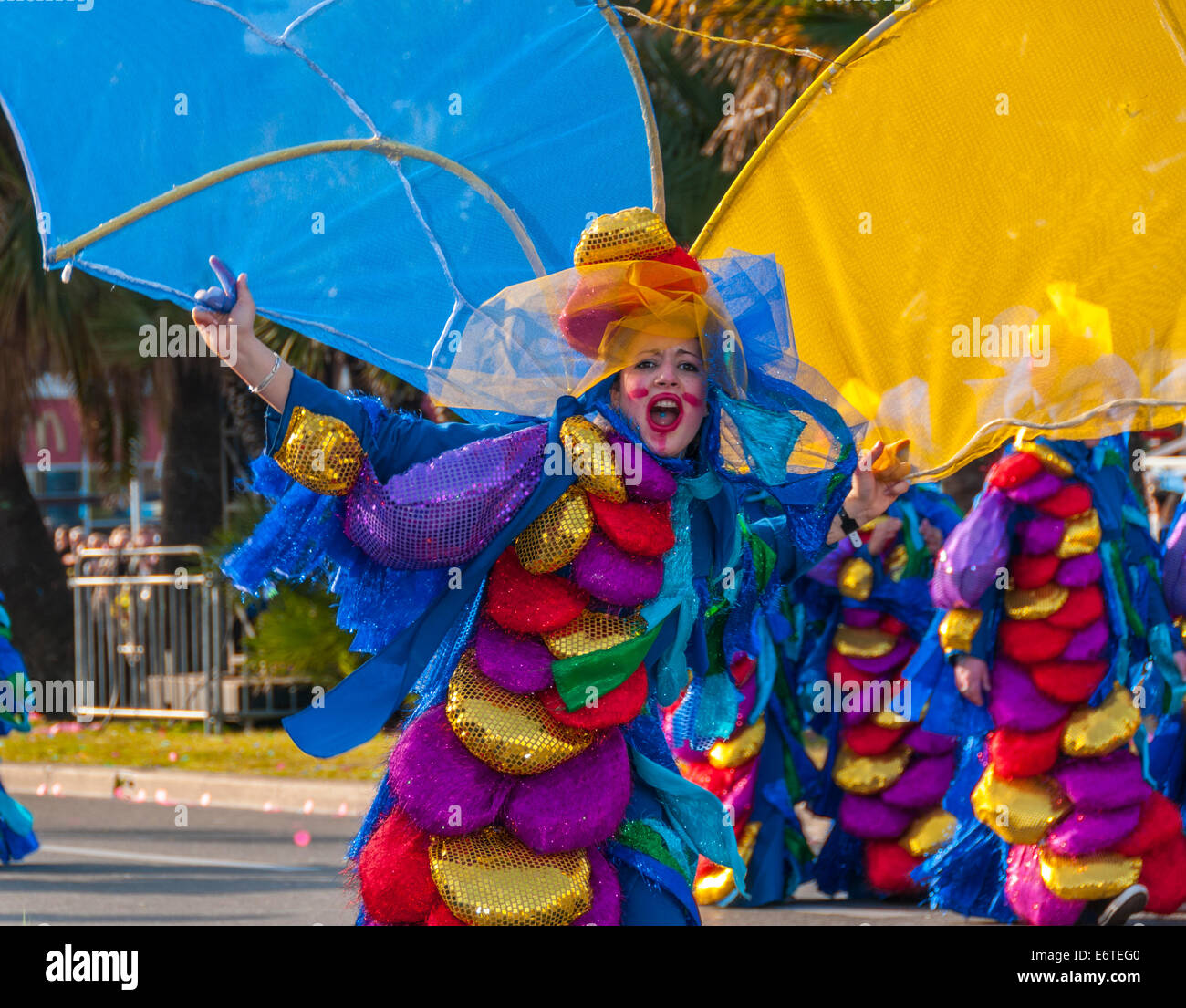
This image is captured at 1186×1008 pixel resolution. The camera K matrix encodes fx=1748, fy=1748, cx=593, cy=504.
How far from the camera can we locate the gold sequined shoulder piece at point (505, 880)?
132 inches

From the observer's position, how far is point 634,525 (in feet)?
11.6

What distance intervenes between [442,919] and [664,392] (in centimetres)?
114

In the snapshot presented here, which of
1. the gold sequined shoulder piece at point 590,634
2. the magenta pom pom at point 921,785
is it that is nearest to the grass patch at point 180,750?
the magenta pom pom at point 921,785

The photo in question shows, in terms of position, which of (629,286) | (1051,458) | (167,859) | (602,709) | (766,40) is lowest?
(167,859)

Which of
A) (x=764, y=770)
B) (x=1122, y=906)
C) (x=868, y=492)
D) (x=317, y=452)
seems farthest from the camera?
(x=764, y=770)

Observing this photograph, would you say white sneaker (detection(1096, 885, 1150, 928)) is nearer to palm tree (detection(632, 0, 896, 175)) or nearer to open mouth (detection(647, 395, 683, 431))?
open mouth (detection(647, 395, 683, 431))

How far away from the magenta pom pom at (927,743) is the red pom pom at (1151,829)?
3.32ft

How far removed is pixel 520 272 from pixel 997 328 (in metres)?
1.15

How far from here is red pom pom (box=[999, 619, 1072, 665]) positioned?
5984 mm

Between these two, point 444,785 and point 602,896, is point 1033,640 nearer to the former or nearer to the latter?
point 602,896

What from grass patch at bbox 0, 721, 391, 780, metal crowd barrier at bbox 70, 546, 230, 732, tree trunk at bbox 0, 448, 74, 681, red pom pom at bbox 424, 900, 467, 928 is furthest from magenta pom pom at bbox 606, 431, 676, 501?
tree trunk at bbox 0, 448, 74, 681

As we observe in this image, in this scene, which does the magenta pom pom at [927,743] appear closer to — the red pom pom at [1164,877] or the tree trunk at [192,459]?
the red pom pom at [1164,877]

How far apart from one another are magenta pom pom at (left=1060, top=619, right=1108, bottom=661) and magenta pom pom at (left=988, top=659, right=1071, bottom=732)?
17 cm

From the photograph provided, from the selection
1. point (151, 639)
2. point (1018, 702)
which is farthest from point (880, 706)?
point (151, 639)
